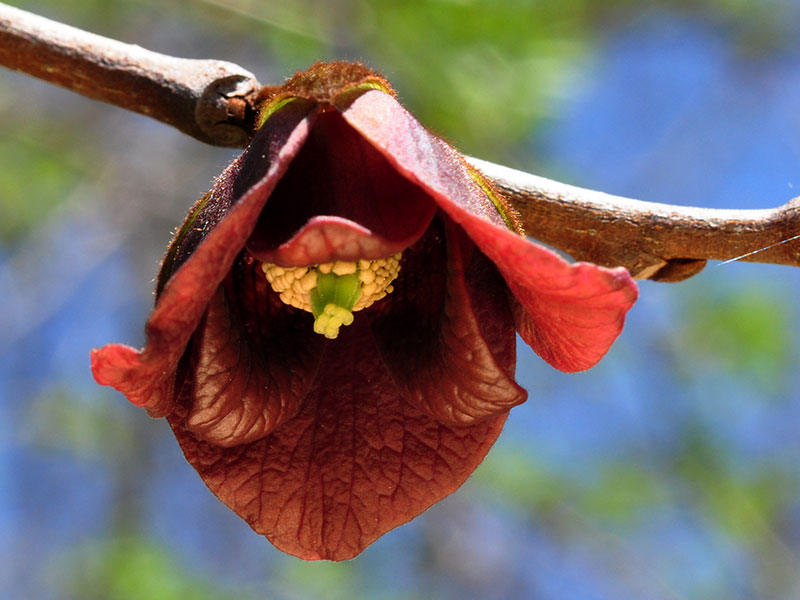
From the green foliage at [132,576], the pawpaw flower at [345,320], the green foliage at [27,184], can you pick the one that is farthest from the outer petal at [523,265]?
the green foliage at [27,184]

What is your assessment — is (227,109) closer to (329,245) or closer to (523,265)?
(329,245)

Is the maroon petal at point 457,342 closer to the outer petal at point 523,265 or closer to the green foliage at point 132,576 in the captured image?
the outer petal at point 523,265

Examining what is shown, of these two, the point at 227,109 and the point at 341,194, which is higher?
the point at 227,109

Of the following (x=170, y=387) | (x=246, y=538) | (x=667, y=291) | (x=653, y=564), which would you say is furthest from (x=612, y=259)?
(x=246, y=538)

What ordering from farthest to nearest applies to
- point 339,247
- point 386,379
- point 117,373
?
point 386,379
point 339,247
point 117,373

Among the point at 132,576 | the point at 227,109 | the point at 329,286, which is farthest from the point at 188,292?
the point at 132,576

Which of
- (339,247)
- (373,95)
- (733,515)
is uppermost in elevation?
(733,515)

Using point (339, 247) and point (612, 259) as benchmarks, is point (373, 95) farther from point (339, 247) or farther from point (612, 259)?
point (612, 259)
